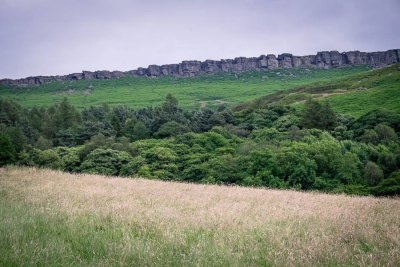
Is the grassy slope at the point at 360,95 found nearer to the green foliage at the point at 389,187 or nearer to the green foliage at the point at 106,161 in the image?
the green foliage at the point at 106,161

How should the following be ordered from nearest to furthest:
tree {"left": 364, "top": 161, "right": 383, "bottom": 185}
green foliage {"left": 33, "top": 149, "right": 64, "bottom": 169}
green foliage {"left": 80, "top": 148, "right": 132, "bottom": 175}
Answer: tree {"left": 364, "top": 161, "right": 383, "bottom": 185} < green foliage {"left": 80, "top": 148, "right": 132, "bottom": 175} < green foliage {"left": 33, "top": 149, "right": 64, "bottom": 169}

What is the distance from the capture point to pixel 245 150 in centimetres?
5281

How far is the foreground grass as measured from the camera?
5.59 m

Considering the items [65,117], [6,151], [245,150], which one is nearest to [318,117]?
[245,150]

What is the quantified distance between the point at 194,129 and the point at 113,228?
74379 mm

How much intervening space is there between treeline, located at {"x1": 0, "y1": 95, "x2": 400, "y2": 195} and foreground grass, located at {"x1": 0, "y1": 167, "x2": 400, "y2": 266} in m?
28.9

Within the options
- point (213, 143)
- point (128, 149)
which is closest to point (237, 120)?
point (213, 143)

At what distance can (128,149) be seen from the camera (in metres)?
61.1

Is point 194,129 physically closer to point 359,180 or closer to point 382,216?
point 359,180

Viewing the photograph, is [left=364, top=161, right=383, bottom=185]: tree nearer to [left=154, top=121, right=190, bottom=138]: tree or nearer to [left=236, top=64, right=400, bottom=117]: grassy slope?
[left=154, top=121, right=190, bottom=138]: tree

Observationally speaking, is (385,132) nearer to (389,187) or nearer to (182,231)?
(389,187)

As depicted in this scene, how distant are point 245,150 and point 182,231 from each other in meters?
46.0

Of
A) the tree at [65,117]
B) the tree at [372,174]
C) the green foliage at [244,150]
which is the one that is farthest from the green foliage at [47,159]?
the tree at [372,174]

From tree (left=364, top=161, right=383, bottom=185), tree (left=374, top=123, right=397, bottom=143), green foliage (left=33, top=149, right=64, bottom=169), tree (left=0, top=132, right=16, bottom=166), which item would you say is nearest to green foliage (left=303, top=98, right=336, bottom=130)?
tree (left=374, top=123, right=397, bottom=143)
